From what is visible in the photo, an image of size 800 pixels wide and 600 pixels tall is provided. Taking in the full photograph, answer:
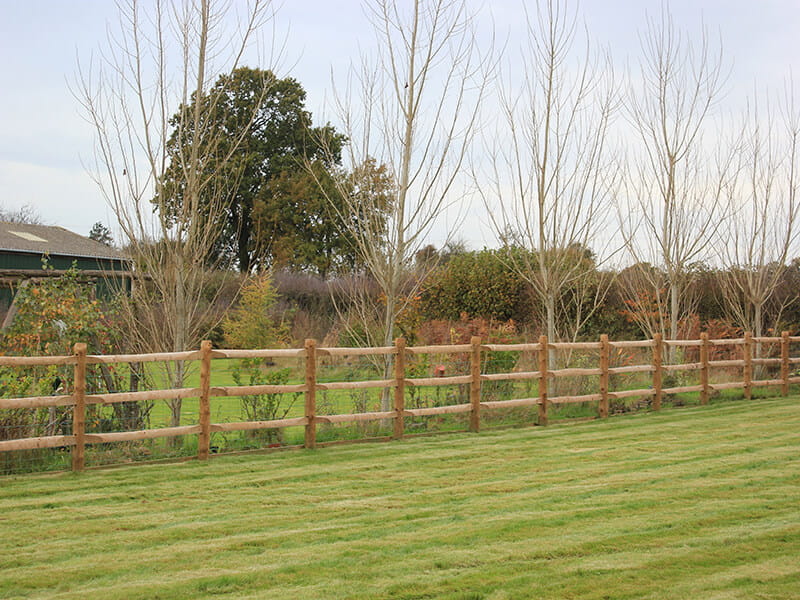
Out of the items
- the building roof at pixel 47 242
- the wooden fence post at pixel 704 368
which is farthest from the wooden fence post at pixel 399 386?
the building roof at pixel 47 242

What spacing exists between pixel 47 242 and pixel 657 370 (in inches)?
1120

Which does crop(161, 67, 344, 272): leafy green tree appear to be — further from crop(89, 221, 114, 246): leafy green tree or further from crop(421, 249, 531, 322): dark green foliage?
crop(89, 221, 114, 246): leafy green tree

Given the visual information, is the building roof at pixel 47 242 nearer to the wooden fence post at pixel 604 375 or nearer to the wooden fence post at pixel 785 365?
the wooden fence post at pixel 604 375

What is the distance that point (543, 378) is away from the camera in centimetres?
1216

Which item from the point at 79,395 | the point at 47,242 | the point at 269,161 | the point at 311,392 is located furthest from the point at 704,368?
the point at 47,242

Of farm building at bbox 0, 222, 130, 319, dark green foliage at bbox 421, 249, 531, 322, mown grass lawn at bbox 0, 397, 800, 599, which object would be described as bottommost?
mown grass lawn at bbox 0, 397, 800, 599

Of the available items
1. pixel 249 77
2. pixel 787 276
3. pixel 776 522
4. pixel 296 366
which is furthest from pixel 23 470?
pixel 249 77

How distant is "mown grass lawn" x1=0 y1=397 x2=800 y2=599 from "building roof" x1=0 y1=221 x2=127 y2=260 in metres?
25.3

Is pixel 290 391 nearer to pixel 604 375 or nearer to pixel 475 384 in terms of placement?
pixel 475 384

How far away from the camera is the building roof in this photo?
32.7 metres

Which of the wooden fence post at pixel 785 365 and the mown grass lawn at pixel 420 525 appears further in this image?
the wooden fence post at pixel 785 365

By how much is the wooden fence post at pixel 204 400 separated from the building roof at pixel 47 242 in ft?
79.2

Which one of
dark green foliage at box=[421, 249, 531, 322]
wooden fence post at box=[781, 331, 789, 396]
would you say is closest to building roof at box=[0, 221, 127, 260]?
dark green foliage at box=[421, 249, 531, 322]

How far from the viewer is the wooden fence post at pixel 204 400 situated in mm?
8953
